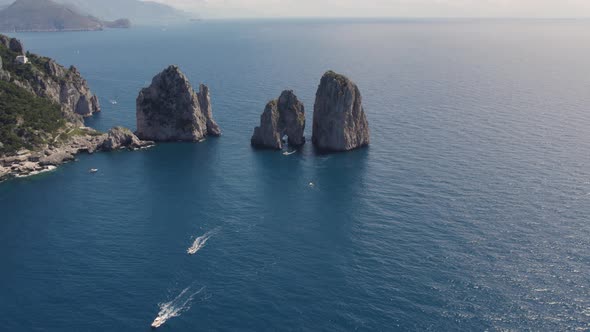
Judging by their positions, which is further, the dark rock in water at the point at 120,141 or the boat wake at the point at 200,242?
the dark rock in water at the point at 120,141

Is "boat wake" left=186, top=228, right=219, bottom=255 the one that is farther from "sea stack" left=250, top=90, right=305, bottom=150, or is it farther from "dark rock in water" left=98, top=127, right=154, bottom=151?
"dark rock in water" left=98, top=127, right=154, bottom=151

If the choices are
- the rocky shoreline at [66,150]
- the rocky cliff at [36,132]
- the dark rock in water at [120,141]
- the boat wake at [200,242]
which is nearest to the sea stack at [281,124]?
the dark rock in water at [120,141]

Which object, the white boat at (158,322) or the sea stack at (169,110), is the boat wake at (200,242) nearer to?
the white boat at (158,322)

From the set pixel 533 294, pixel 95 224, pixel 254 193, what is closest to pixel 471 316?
pixel 533 294

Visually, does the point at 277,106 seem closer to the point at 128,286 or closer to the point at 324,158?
the point at 324,158

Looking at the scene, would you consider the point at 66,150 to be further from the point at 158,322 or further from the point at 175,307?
the point at 158,322

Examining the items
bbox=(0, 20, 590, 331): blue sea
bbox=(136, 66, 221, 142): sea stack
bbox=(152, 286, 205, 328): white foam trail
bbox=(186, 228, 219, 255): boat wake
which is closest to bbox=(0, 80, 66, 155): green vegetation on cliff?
bbox=(0, 20, 590, 331): blue sea

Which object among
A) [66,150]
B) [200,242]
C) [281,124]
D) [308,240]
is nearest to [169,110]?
[66,150]
